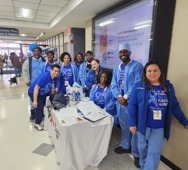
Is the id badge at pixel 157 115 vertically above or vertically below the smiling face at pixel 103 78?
below

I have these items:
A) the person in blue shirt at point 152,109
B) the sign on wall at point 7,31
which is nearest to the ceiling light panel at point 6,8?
the sign on wall at point 7,31

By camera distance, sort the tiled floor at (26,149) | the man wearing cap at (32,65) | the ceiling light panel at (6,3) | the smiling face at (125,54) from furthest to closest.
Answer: the ceiling light panel at (6,3)
the man wearing cap at (32,65)
the smiling face at (125,54)
the tiled floor at (26,149)

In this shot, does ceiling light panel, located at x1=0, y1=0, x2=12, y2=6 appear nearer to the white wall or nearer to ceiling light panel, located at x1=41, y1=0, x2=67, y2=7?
ceiling light panel, located at x1=41, y1=0, x2=67, y2=7

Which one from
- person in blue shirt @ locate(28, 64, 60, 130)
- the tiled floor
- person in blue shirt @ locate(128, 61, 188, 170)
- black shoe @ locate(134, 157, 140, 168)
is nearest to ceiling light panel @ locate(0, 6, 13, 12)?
the tiled floor

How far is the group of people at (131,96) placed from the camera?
1.58 meters

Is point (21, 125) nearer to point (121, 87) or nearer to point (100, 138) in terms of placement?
point (100, 138)

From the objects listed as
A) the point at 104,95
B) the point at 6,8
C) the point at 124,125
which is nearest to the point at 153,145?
the point at 124,125

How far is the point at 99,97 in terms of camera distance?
2.45 meters

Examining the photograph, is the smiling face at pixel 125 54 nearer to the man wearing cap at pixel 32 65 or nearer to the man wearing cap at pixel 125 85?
the man wearing cap at pixel 125 85

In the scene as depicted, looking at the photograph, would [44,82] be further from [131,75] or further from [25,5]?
[25,5]

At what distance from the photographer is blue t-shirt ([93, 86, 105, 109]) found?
8.02 ft

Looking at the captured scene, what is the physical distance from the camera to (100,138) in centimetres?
189

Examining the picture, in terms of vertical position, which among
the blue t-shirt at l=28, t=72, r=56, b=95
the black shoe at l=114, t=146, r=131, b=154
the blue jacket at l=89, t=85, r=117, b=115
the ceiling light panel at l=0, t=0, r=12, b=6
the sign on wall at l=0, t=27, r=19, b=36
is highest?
the ceiling light panel at l=0, t=0, r=12, b=6

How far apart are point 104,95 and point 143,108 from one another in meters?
0.92
